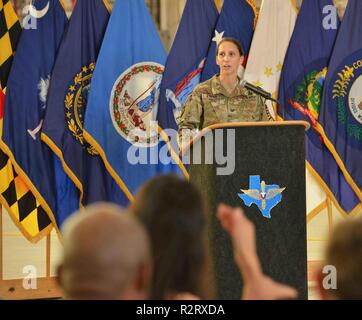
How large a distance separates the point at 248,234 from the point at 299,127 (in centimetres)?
217

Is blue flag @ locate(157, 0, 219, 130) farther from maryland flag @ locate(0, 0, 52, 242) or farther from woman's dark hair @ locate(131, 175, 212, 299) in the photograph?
woman's dark hair @ locate(131, 175, 212, 299)

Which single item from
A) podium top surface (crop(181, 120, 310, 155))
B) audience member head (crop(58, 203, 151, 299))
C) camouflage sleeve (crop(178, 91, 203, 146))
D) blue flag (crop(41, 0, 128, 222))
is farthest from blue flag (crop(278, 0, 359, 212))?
audience member head (crop(58, 203, 151, 299))

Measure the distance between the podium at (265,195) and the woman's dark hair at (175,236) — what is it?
1905mm

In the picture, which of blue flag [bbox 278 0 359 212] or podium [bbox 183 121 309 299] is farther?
blue flag [bbox 278 0 359 212]

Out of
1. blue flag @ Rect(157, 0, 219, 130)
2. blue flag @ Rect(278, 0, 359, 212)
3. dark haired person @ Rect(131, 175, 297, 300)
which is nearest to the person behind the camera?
dark haired person @ Rect(131, 175, 297, 300)

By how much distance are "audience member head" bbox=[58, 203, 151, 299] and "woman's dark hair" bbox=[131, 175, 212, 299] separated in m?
0.31

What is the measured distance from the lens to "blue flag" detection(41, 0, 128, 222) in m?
5.41

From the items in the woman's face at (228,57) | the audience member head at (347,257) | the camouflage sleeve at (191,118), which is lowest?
the audience member head at (347,257)

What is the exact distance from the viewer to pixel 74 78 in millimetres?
Result: 5500

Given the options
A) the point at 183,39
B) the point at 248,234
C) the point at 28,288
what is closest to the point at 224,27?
the point at 183,39

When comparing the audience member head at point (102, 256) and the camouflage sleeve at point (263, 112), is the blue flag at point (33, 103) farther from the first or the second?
the audience member head at point (102, 256)

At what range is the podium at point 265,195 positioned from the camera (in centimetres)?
350

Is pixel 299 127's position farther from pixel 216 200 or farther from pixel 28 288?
pixel 28 288

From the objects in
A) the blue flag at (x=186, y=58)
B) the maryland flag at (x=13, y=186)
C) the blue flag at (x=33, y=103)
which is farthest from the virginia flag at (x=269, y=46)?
the maryland flag at (x=13, y=186)
